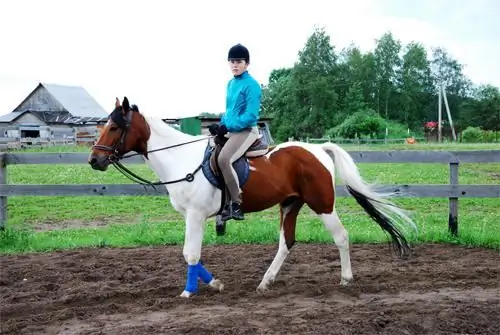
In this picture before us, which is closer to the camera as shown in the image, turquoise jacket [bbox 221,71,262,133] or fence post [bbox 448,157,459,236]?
turquoise jacket [bbox 221,71,262,133]

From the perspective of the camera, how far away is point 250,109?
18.9ft

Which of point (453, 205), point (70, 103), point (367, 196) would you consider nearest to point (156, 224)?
point (367, 196)

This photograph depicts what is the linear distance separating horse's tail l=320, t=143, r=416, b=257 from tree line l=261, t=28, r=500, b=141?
58429 mm

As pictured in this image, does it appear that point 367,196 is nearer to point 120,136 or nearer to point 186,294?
point 186,294

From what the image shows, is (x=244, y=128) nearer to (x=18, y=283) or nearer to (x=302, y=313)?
(x=302, y=313)

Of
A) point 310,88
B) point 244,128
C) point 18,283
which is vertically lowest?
point 18,283

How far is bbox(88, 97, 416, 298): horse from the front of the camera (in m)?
5.77

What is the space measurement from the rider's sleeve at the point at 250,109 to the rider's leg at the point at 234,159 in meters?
0.12

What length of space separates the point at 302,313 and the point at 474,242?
4.52 meters

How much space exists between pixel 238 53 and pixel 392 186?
3445 millimetres

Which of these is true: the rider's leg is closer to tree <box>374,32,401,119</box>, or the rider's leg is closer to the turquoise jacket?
the turquoise jacket

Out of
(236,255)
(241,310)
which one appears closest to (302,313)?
(241,310)

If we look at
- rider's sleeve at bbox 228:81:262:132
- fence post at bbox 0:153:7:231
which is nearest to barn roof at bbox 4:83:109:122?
fence post at bbox 0:153:7:231

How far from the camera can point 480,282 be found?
578cm
